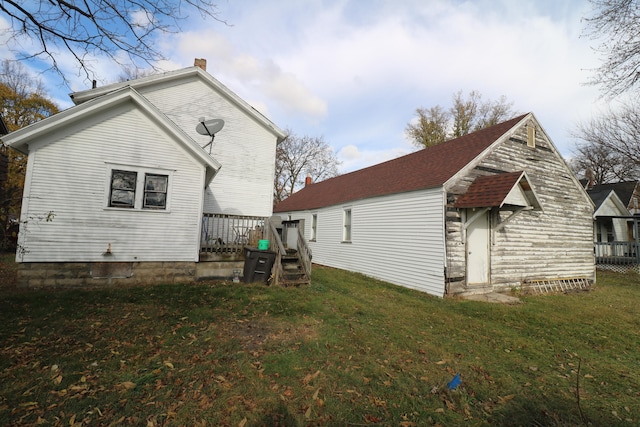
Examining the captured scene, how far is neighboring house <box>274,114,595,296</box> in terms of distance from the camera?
9.73 meters

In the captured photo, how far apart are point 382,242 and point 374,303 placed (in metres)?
4.30

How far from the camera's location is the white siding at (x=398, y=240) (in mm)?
9883

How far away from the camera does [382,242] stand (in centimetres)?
1235

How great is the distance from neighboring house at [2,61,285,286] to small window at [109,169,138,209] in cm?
3

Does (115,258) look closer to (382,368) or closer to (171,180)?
(171,180)

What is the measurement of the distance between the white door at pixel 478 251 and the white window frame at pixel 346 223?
20.3 ft

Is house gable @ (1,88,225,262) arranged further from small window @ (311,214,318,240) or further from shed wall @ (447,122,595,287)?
small window @ (311,214,318,240)

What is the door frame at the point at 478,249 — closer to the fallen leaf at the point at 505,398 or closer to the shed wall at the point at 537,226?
the shed wall at the point at 537,226

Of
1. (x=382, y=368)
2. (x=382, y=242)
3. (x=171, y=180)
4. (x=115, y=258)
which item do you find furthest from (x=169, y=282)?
(x=382, y=242)

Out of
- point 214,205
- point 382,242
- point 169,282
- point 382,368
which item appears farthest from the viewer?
point 214,205

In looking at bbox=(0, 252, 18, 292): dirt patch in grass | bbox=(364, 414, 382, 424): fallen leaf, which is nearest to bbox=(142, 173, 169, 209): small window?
bbox=(0, 252, 18, 292): dirt patch in grass

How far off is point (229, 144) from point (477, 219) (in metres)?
11.1

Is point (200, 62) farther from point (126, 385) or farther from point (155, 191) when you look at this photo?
point (126, 385)

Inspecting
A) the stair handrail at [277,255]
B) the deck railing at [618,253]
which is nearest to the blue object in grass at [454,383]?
the stair handrail at [277,255]
